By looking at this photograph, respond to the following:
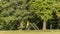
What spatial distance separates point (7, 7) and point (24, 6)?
115cm

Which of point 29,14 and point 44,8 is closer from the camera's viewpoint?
point 44,8

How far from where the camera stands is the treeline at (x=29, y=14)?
40.5 ft

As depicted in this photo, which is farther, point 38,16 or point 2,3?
point 2,3

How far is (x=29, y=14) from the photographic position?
12852mm

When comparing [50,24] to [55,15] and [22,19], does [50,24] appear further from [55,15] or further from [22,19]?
[22,19]

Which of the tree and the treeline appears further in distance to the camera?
the treeline

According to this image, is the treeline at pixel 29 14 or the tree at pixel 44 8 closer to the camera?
the tree at pixel 44 8

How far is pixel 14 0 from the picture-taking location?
530 inches

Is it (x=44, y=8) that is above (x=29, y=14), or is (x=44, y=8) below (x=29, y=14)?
above

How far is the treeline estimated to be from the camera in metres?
12.4

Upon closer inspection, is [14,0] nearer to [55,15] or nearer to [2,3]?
[2,3]

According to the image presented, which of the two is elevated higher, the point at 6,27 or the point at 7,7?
the point at 7,7

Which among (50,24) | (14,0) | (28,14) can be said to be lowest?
(50,24)

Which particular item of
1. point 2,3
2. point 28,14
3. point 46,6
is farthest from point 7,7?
point 46,6
